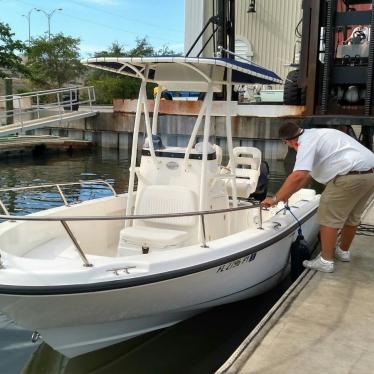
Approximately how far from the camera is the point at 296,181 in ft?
14.7

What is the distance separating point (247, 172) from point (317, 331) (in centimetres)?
382

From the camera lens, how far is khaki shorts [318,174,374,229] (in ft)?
15.5

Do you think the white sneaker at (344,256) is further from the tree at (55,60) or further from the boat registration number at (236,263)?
the tree at (55,60)

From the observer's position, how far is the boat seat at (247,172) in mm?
7027

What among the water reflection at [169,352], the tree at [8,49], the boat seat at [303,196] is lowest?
the water reflection at [169,352]

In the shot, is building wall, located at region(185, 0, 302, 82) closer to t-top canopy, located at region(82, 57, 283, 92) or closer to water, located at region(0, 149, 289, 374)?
t-top canopy, located at region(82, 57, 283, 92)

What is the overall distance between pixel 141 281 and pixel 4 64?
21.2 meters

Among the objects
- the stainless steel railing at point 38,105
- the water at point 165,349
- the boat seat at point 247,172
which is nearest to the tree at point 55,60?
the stainless steel railing at point 38,105

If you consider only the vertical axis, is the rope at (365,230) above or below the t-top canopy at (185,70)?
below

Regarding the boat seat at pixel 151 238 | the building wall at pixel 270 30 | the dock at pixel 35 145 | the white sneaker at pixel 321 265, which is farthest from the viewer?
the building wall at pixel 270 30

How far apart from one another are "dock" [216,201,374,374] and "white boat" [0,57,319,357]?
1.98ft

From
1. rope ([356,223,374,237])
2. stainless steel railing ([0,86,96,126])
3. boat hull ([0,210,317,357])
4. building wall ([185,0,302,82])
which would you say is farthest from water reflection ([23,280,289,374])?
building wall ([185,0,302,82])

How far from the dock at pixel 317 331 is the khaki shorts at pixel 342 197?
55 cm

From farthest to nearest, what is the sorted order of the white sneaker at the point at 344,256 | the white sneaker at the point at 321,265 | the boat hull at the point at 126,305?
the white sneaker at the point at 344,256 < the white sneaker at the point at 321,265 < the boat hull at the point at 126,305
